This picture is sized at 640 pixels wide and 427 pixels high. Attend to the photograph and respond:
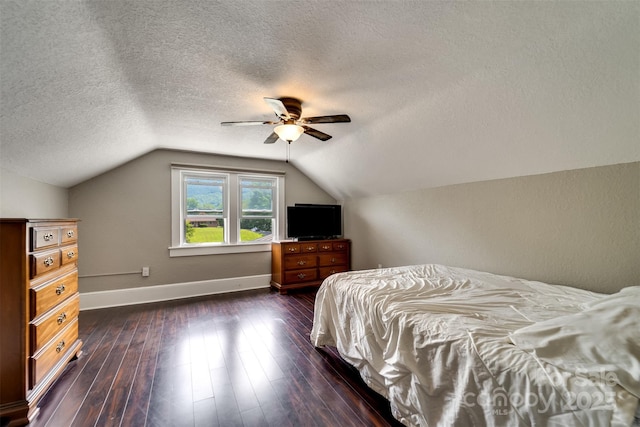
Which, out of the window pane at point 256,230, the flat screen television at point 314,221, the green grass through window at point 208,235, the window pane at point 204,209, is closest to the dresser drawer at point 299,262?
the flat screen television at point 314,221

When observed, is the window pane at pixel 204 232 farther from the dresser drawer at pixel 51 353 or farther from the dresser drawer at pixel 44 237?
the dresser drawer at pixel 44 237

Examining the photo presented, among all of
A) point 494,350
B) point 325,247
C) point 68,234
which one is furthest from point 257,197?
point 494,350

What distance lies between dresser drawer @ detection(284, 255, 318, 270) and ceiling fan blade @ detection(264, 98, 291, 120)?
2.57m

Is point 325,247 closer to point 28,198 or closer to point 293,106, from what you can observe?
point 293,106

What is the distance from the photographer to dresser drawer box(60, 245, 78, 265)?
204cm

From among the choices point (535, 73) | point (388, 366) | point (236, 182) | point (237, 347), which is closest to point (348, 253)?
point (236, 182)

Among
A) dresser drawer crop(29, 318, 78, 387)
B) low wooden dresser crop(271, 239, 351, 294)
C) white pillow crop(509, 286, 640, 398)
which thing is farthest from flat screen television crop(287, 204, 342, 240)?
white pillow crop(509, 286, 640, 398)

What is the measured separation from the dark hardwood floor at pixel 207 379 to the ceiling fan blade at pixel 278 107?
6.86 feet

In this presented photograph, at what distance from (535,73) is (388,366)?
2085mm

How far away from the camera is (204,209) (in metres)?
4.21

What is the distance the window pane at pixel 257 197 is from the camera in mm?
4508

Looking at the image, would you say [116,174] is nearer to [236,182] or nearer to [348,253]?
[236,182]

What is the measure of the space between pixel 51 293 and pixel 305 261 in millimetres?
3036

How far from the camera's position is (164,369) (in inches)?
81.0
